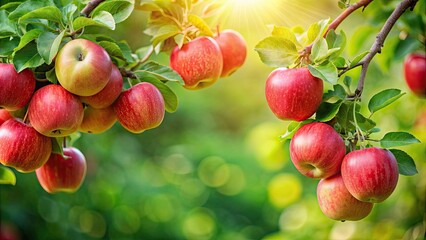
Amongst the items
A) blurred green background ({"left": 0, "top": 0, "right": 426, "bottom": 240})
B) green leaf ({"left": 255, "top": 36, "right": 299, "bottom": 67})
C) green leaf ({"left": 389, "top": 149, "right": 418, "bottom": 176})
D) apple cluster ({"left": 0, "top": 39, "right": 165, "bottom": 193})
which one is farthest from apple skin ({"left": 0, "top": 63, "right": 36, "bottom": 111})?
green leaf ({"left": 389, "top": 149, "right": 418, "bottom": 176})

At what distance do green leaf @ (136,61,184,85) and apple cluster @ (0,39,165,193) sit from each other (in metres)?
0.03

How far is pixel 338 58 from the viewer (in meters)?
1.06

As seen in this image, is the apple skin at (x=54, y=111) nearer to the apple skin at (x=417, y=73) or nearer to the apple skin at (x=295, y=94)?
the apple skin at (x=295, y=94)

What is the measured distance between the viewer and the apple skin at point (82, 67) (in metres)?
0.96

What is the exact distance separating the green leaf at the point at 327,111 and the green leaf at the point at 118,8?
36 centimetres

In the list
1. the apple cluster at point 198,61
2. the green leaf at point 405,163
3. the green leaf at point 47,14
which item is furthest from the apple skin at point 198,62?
the green leaf at point 405,163

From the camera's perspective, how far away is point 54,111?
97 cm

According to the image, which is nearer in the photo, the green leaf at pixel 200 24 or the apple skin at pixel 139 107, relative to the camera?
the apple skin at pixel 139 107

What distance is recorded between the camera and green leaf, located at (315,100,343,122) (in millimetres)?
988

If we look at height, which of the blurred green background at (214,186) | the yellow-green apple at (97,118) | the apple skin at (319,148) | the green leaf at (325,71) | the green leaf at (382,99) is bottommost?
the blurred green background at (214,186)

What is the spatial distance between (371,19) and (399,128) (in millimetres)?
528

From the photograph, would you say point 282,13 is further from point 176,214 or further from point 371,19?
point 176,214

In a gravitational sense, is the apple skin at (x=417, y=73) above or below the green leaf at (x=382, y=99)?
below

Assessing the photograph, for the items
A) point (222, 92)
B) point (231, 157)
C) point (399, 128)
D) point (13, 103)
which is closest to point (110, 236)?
point (231, 157)
